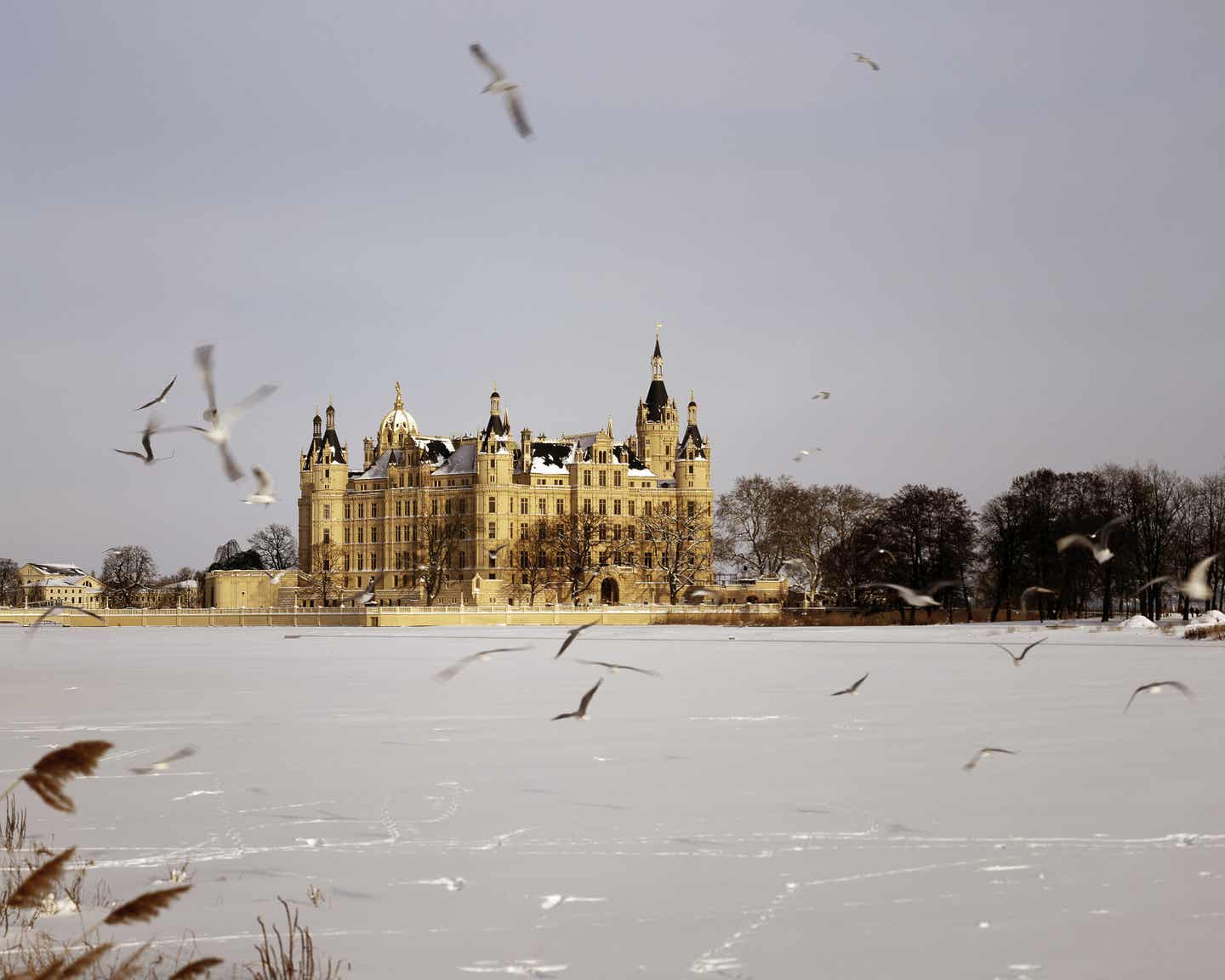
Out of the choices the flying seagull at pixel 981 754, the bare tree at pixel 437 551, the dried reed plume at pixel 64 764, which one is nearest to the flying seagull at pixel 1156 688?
the flying seagull at pixel 981 754

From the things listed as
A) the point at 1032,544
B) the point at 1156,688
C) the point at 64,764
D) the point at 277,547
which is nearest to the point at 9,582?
the point at 277,547

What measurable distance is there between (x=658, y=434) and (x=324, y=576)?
34652 mm

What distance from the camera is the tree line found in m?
70.7

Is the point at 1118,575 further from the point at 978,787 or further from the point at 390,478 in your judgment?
the point at 390,478

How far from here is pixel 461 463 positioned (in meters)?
133

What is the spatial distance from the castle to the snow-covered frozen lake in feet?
309

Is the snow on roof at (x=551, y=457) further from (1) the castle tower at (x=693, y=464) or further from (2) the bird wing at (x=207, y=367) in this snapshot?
(2) the bird wing at (x=207, y=367)

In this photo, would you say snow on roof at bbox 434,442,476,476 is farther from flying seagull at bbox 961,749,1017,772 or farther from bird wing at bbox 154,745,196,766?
flying seagull at bbox 961,749,1017,772

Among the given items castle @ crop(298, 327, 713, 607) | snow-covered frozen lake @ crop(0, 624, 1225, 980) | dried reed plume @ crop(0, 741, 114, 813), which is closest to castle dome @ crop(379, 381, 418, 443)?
castle @ crop(298, 327, 713, 607)

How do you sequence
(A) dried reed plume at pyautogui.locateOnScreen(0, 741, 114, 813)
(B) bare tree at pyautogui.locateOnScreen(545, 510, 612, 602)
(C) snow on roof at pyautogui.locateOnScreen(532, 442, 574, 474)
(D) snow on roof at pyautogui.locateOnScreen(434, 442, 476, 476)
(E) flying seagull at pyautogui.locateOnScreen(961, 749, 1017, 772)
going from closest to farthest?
(A) dried reed plume at pyautogui.locateOnScreen(0, 741, 114, 813), (E) flying seagull at pyautogui.locateOnScreen(961, 749, 1017, 772), (B) bare tree at pyautogui.locateOnScreen(545, 510, 612, 602), (C) snow on roof at pyautogui.locateOnScreen(532, 442, 574, 474), (D) snow on roof at pyautogui.locateOnScreen(434, 442, 476, 476)

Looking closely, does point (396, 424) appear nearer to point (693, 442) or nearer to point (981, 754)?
point (693, 442)

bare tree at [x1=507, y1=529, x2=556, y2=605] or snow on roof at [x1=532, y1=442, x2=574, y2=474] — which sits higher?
snow on roof at [x1=532, y1=442, x2=574, y2=474]

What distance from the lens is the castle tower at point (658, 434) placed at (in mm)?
135625

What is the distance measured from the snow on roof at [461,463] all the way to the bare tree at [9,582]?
5911cm
